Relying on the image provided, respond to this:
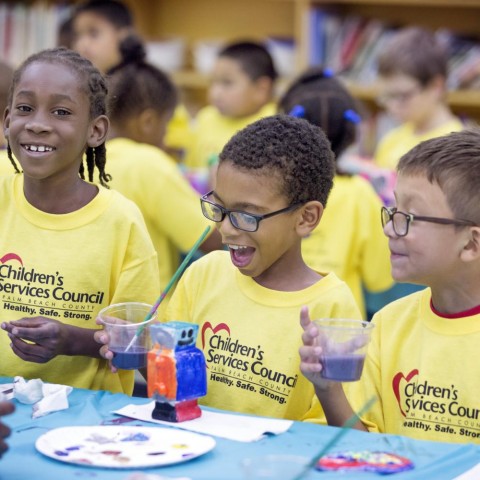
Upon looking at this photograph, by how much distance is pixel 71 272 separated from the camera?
7.68ft

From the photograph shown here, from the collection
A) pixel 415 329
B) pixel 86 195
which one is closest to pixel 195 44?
pixel 86 195

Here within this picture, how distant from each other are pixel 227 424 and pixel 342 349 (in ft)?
0.86

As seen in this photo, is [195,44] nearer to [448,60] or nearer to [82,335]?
[448,60]

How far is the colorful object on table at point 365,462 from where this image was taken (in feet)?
5.26

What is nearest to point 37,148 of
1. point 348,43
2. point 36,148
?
point 36,148

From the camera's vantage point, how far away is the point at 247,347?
7.20 feet

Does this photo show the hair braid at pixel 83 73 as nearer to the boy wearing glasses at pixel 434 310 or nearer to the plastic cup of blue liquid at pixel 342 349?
the boy wearing glasses at pixel 434 310

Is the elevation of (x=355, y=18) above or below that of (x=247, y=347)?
above

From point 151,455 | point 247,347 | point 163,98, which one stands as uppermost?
point 163,98

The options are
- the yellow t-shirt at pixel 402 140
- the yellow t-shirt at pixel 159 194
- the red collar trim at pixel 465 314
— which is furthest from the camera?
the yellow t-shirt at pixel 402 140

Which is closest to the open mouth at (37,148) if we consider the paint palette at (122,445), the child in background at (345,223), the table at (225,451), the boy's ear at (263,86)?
the table at (225,451)

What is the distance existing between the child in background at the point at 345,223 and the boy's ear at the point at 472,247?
149 centimetres

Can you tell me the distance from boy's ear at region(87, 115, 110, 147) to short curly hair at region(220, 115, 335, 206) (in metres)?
0.39

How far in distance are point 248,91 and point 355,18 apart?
1.52 metres
